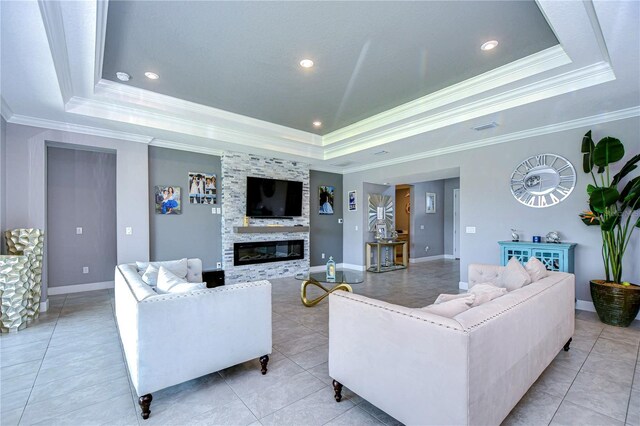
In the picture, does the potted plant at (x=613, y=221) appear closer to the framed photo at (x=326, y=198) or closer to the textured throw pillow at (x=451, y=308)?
the textured throw pillow at (x=451, y=308)

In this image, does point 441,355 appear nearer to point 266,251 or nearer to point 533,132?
point 533,132

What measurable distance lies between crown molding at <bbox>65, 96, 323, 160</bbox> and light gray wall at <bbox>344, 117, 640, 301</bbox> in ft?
8.35

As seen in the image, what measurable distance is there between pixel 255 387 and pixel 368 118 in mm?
4241

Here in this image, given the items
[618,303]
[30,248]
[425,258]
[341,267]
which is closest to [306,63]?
[30,248]

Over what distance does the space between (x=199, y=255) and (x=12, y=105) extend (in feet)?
11.0

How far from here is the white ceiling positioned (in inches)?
91.3

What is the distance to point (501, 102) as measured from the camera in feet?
12.4

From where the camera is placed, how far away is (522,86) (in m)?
3.50

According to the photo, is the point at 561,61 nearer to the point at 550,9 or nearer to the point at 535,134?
the point at 550,9

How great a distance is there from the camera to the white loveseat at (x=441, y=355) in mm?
1377

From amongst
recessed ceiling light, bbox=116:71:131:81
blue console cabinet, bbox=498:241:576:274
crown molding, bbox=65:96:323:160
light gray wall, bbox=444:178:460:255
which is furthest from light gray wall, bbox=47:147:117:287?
light gray wall, bbox=444:178:460:255

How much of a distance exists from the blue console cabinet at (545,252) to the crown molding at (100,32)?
17.7 ft

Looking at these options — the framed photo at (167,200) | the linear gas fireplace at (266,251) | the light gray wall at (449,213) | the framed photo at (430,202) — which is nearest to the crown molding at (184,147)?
the framed photo at (167,200)

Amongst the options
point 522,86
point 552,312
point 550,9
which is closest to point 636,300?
point 552,312
